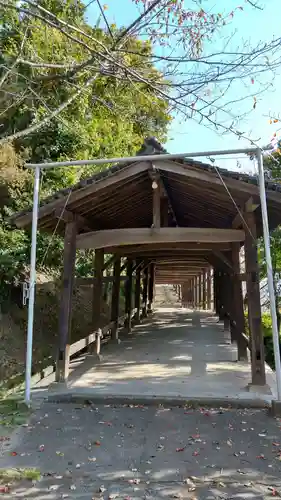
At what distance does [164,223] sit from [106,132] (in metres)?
8.07

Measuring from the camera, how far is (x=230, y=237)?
577 centimetres

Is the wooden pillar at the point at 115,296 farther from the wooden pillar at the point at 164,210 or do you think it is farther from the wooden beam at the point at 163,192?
the wooden pillar at the point at 164,210

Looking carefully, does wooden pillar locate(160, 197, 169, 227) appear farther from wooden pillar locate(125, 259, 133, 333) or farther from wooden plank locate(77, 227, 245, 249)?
wooden pillar locate(125, 259, 133, 333)

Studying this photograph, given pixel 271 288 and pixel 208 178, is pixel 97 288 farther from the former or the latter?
pixel 271 288

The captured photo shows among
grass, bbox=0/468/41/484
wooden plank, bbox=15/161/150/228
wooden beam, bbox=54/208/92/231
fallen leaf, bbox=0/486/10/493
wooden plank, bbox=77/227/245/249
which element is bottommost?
fallen leaf, bbox=0/486/10/493

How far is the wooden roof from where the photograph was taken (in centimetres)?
511

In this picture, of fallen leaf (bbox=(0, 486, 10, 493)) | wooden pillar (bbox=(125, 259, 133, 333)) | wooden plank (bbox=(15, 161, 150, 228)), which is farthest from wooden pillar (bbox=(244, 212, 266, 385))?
wooden pillar (bbox=(125, 259, 133, 333))

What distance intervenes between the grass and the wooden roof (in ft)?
10.9

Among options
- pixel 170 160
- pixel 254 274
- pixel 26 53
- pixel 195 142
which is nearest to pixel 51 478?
pixel 254 274

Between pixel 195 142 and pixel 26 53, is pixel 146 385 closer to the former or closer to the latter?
pixel 195 142

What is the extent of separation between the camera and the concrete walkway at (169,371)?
196 inches

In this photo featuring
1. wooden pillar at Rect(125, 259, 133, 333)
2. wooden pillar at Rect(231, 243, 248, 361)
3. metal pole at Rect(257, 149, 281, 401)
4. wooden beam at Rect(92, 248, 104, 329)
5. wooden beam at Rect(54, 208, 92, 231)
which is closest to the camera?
metal pole at Rect(257, 149, 281, 401)

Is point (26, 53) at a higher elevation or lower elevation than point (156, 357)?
higher

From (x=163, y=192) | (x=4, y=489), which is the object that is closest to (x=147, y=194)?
(x=163, y=192)
